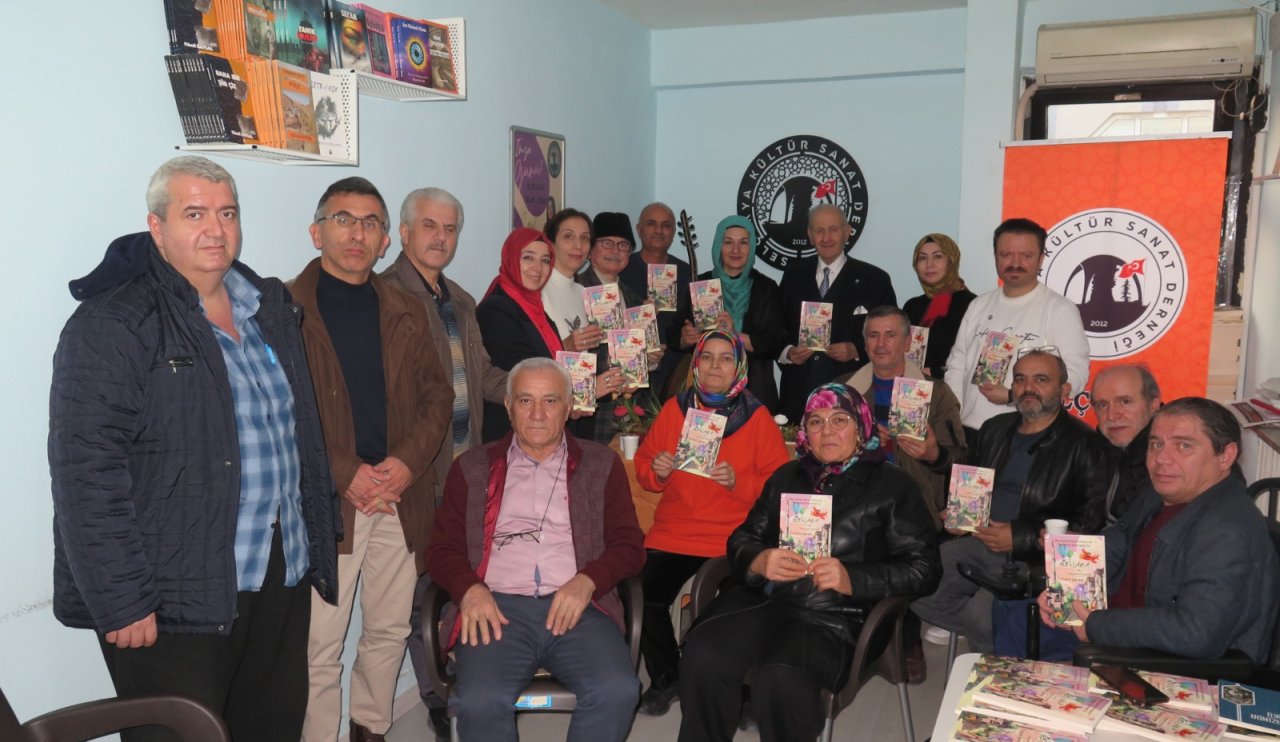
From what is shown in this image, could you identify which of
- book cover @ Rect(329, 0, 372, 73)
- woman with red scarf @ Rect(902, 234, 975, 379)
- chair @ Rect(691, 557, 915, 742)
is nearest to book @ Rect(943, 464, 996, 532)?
chair @ Rect(691, 557, 915, 742)

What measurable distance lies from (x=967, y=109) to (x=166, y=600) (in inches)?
192

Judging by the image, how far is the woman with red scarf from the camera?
4770mm

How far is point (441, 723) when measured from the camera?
3.42 m

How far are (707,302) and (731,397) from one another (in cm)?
119

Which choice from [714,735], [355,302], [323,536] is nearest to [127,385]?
[323,536]

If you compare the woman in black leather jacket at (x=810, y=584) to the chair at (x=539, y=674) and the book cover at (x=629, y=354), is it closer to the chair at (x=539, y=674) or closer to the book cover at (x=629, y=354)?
the chair at (x=539, y=674)

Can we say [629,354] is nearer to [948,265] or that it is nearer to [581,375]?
[581,375]

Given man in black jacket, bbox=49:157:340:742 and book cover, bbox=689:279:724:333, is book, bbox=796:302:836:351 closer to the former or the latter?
book cover, bbox=689:279:724:333

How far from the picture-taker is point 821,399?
10.0ft

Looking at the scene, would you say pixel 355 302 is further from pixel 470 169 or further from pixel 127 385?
pixel 470 169

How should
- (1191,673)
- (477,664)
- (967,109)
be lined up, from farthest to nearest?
(967,109)
(477,664)
(1191,673)

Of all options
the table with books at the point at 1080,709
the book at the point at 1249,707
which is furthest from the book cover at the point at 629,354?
the book at the point at 1249,707

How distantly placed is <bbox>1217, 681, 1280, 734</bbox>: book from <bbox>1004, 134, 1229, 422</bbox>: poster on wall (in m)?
3.16

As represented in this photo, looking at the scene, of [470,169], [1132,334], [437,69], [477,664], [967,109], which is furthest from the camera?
[967,109]
